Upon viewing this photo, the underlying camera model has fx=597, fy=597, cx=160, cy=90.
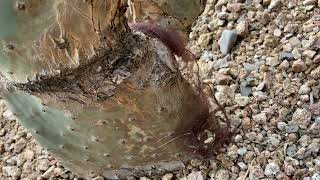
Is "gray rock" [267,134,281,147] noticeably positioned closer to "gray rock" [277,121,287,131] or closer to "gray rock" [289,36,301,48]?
"gray rock" [277,121,287,131]

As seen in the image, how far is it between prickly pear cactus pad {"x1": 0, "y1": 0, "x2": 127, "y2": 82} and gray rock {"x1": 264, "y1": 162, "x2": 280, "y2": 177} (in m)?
0.42

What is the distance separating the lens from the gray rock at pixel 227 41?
4.36 feet

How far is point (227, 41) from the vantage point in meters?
1.33

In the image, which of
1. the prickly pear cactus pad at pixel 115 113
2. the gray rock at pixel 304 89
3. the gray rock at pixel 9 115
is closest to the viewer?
the prickly pear cactus pad at pixel 115 113

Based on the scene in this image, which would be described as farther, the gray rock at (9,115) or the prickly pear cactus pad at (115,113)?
the gray rock at (9,115)

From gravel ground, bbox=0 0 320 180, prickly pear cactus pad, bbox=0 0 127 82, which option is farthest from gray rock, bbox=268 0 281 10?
prickly pear cactus pad, bbox=0 0 127 82

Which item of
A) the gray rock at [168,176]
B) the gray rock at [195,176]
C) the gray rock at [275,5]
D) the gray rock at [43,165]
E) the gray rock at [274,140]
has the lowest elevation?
the gray rock at [195,176]

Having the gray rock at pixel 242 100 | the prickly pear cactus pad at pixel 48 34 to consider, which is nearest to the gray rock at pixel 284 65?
the gray rock at pixel 242 100

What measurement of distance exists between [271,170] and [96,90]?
38 cm

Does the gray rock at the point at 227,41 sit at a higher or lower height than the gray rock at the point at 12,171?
higher

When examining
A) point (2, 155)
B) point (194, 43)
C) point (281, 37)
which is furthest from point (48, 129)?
point (281, 37)

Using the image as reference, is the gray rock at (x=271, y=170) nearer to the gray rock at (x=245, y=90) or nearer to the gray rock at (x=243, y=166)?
the gray rock at (x=243, y=166)

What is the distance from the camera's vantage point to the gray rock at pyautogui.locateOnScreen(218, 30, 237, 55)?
4.36 ft

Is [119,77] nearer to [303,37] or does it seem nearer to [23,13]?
[23,13]
